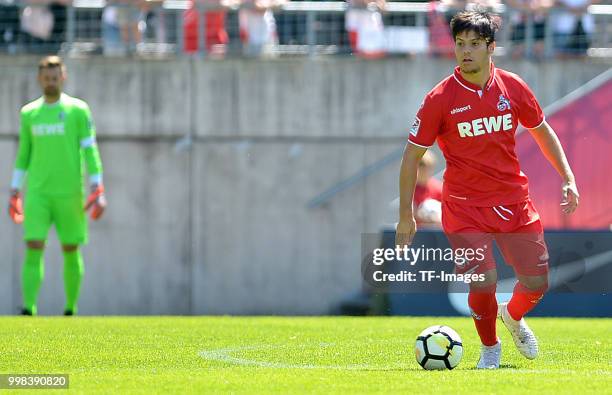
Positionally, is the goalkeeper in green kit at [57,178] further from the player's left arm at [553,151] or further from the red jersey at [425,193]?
the player's left arm at [553,151]

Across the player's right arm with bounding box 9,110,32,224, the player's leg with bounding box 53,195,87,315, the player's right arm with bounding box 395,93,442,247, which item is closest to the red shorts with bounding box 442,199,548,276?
the player's right arm with bounding box 395,93,442,247

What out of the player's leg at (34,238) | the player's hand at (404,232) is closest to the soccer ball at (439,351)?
the player's hand at (404,232)

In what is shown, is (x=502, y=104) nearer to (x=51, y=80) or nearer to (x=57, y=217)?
(x=51, y=80)

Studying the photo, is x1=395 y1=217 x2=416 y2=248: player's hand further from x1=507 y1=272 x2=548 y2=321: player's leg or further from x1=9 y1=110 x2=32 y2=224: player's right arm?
x1=9 y1=110 x2=32 y2=224: player's right arm

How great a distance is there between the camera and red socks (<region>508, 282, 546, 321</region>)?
865 centimetres

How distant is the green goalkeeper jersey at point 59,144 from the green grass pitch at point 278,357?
1.62 metres

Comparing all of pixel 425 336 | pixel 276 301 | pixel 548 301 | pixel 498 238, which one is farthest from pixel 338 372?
pixel 276 301

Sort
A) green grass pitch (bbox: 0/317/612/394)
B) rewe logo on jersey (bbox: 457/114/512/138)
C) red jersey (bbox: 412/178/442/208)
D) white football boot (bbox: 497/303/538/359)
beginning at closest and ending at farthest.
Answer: green grass pitch (bbox: 0/317/612/394) → rewe logo on jersey (bbox: 457/114/512/138) → white football boot (bbox: 497/303/538/359) → red jersey (bbox: 412/178/442/208)

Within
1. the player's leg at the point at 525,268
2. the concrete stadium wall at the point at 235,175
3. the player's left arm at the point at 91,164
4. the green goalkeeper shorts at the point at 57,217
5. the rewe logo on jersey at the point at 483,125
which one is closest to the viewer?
the rewe logo on jersey at the point at 483,125

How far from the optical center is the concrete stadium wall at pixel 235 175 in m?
19.1

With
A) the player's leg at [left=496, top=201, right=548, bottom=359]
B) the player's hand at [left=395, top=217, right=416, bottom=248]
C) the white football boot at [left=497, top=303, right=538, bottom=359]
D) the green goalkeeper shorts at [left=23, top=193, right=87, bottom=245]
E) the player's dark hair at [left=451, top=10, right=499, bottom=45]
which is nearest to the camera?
the player's hand at [left=395, top=217, right=416, bottom=248]

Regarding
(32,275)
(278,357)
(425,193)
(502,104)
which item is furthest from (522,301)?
(32,275)

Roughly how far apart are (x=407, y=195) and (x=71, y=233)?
633cm

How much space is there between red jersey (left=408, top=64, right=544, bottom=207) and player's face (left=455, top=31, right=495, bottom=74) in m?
0.12
